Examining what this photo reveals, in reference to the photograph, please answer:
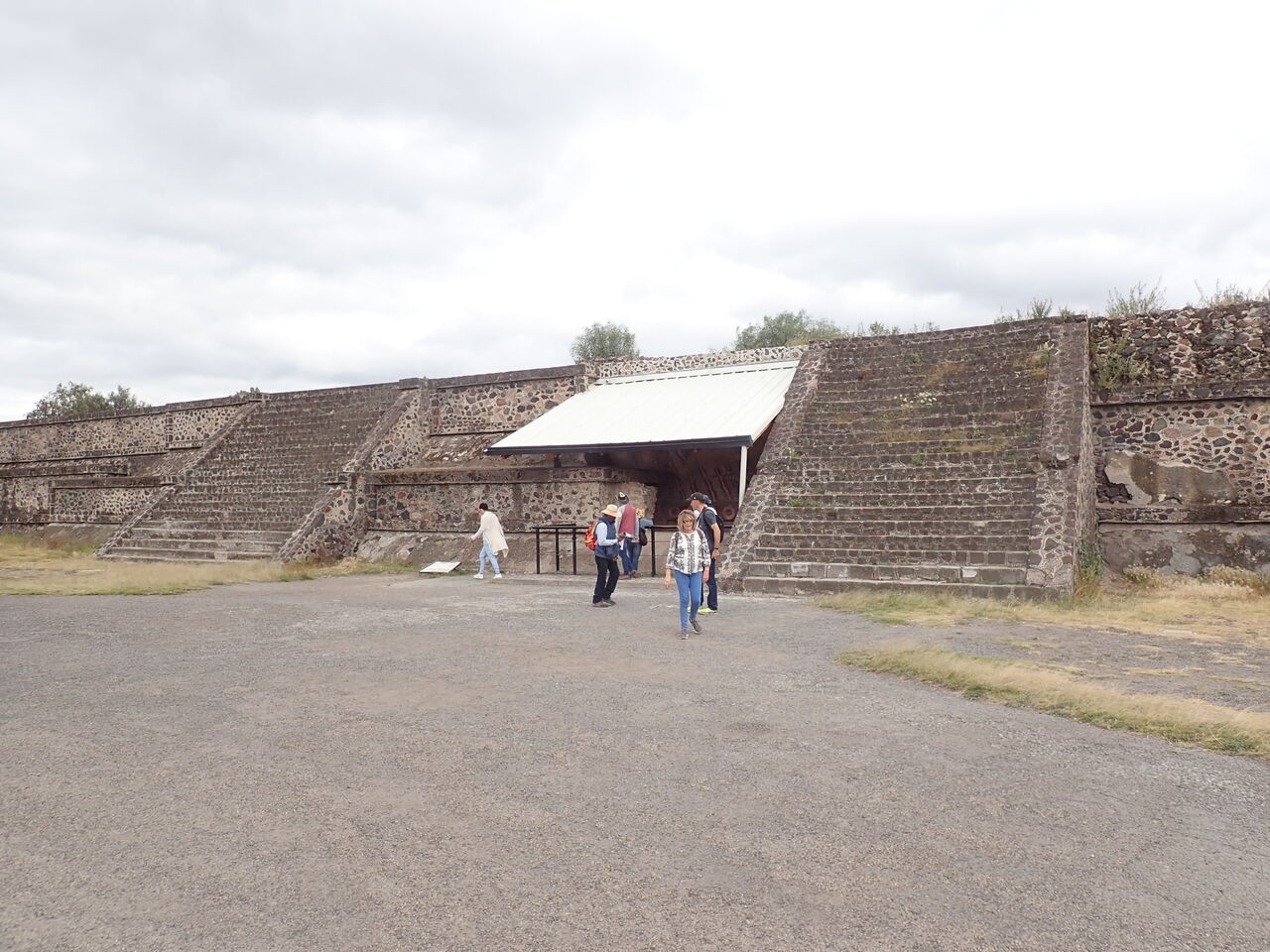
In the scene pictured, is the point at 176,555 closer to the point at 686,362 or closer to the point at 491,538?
the point at 491,538

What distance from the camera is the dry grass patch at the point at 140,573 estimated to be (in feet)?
44.2

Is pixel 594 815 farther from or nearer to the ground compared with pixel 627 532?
nearer to the ground

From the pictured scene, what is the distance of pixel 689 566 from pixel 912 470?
651cm

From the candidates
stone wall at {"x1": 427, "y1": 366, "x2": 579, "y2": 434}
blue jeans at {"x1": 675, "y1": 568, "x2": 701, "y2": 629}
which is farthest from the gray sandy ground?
stone wall at {"x1": 427, "y1": 366, "x2": 579, "y2": 434}

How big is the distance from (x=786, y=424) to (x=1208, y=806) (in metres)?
12.4

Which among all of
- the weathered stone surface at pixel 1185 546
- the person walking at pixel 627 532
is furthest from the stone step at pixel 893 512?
the weathered stone surface at pixel 1185 546

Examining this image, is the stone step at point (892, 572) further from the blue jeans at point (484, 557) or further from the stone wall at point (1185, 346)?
the stone wall at point (1185, 346)

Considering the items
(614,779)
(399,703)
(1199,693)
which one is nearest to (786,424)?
(1199,693)

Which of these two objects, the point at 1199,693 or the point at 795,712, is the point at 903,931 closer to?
the point at 795,712

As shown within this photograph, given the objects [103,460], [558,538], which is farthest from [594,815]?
[103,460]

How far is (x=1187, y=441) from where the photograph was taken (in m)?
15.0

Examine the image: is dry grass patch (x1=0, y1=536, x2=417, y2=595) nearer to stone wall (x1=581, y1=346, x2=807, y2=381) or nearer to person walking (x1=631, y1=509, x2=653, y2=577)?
person walking (x1=631, y1=509, x2=653, y2=577)

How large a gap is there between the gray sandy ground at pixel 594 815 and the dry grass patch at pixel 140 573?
6.90 meters

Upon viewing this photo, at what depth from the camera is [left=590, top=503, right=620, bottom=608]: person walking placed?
11641mm
